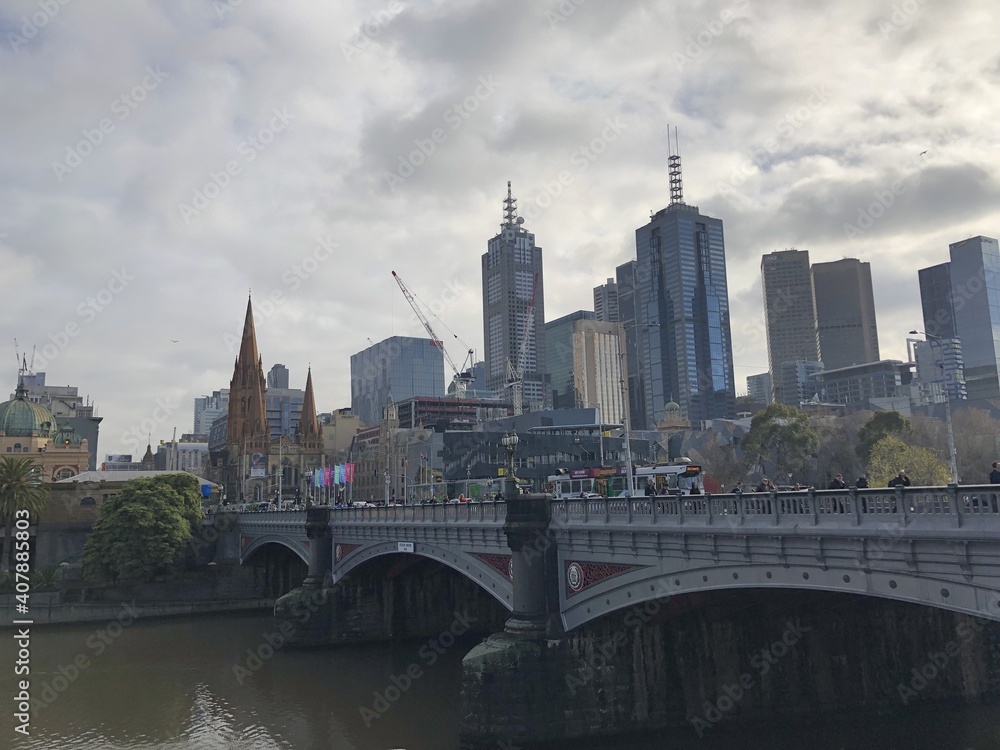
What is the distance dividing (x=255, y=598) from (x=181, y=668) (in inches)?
1145

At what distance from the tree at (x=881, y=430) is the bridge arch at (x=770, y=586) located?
6439cm

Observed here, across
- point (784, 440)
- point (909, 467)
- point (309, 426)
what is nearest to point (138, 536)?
point (909, 467)

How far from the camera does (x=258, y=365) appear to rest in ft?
582

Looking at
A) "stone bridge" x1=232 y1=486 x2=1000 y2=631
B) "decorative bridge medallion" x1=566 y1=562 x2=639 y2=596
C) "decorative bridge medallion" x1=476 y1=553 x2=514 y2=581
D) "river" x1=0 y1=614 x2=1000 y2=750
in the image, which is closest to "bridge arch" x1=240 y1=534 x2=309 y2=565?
"river" x1=0 y1=614 x2=1000 y2=750

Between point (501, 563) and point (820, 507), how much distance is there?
693 inches

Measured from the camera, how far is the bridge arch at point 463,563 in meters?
35.3

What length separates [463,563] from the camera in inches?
1559

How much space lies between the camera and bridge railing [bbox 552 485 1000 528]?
17.6 m

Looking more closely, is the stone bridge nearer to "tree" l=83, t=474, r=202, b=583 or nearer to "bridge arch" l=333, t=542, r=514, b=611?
"bridge arch" l=333, t=542, r=514, b=611

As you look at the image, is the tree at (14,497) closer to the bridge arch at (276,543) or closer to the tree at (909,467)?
the bridge arch at (276,543)

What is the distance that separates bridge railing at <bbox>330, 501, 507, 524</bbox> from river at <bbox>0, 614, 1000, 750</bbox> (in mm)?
8469

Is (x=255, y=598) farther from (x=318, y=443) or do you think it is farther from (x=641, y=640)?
(x=318, y=443)

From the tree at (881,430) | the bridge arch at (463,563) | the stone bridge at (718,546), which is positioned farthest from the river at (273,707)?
the tree at (881,430)

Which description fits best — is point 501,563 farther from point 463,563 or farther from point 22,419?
point 22,419
